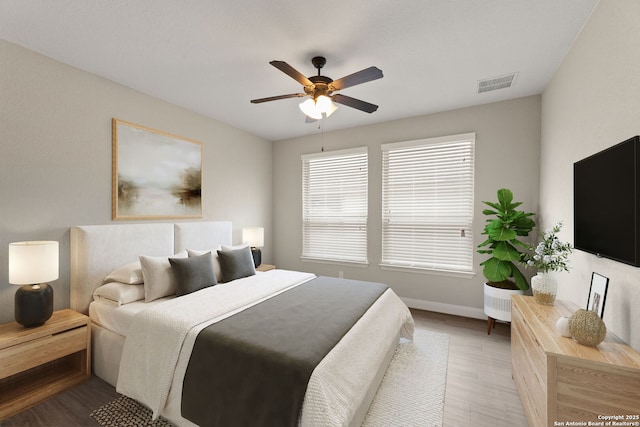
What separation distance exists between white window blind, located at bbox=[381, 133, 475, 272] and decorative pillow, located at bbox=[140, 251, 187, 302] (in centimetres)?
293

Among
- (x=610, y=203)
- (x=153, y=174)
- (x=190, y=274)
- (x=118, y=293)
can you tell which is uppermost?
(x=153, y=174)

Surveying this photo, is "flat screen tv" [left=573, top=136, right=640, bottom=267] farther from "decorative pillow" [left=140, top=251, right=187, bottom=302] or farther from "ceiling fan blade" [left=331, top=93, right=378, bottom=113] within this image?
"decorative pillow" [left=140, top=251, right=187, bottom=302]

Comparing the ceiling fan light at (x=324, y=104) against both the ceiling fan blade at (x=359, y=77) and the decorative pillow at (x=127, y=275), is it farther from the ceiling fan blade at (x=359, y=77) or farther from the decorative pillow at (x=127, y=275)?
the decorative pillow at (x=127, y=275)

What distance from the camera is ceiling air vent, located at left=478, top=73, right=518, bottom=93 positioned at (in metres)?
2.83

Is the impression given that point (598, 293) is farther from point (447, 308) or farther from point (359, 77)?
point (447, 308)

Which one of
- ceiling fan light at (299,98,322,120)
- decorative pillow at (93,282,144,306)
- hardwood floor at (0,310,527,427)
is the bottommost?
hardwood floor at (0,310,527,427)

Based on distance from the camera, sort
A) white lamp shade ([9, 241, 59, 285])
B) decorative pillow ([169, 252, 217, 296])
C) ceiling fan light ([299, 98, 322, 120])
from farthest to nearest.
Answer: decorative pillow ([169, 252, 217, 296]), ceiling fan light ([299, 98, 322, 120]), white lamp shade ([9, 241, 59, 285])

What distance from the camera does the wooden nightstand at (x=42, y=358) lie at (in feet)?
6.31

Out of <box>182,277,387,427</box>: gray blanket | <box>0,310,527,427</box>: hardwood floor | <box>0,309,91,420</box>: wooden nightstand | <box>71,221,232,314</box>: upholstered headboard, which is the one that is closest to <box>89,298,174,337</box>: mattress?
<box>0,309,91,420</box>: wooden nightstand

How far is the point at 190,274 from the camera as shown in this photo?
270 centimetres

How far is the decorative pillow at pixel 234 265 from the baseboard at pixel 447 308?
2396 mm

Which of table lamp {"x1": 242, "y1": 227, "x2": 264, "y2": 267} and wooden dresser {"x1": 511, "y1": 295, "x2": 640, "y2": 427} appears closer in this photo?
wooden dresser {"x1": 511, "y1": 295, "x2": 640, "y2": 427}

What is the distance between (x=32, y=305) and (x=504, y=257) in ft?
14.1

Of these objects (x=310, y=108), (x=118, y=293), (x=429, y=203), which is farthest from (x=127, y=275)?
(x=429, y=203)
